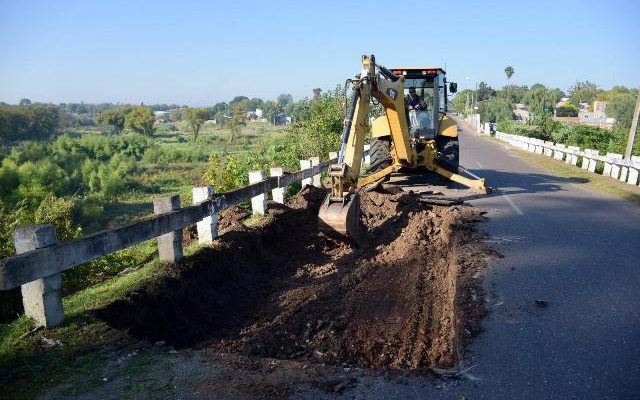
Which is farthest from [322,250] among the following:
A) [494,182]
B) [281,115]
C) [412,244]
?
[281,115]

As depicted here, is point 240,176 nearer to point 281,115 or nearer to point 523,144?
point 523,144

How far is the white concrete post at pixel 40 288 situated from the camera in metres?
4.39

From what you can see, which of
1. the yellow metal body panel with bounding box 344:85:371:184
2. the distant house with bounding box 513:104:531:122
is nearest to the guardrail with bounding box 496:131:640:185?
the yellow metal body panel with bounding box 344:85:371:184

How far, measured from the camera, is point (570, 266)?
6.82m

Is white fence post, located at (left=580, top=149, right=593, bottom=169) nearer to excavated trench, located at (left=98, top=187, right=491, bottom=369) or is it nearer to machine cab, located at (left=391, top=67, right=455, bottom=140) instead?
machine cab, located at (left=391, top=67, right=455, bottom=140)

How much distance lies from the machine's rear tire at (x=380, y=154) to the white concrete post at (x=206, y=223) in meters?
7.68

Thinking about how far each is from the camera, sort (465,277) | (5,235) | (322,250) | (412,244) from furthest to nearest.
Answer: (322,250) < (412,244) < (5,235) < (465,277)

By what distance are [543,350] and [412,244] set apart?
3891 millimetres

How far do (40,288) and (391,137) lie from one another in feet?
35.0

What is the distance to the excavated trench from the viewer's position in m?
4.98

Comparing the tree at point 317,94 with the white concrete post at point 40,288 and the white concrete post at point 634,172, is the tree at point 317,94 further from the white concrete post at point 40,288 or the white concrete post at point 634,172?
the white concrete post at point 40,288

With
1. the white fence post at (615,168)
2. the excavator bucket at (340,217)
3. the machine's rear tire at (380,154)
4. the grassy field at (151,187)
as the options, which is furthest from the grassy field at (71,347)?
the white fence post at (615,168)

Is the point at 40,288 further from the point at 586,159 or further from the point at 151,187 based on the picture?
the point at 151,187

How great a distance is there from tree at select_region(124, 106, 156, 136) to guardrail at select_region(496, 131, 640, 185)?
90427 mm
